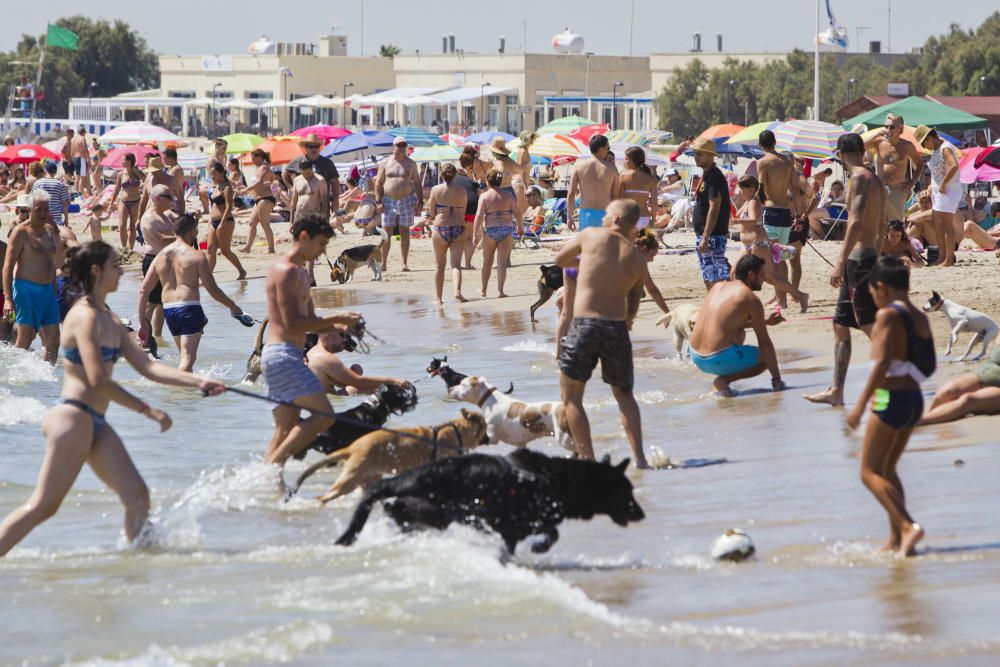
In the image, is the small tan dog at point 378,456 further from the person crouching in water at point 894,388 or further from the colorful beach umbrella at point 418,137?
the colorful beach umbrella at point 418,137

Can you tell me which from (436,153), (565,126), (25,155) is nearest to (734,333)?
(436,153)

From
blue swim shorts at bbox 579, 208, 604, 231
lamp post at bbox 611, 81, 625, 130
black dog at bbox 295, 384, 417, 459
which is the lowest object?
black dog at bbox 295, 384, 417, 459

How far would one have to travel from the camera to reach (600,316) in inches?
306

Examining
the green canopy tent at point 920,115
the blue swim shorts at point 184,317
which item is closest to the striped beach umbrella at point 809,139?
the green canopy tent at point 920,115

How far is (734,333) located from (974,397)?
236 cm

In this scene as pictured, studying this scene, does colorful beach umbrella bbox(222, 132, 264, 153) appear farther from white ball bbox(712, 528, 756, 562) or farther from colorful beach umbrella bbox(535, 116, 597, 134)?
white ball bbox(712, 528, 756, 562)

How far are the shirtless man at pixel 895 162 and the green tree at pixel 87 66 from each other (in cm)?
8934

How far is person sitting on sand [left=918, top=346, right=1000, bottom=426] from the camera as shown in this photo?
8047 mm

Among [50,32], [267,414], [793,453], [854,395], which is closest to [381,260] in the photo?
[267,414]

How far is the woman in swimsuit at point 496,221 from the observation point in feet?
52.3

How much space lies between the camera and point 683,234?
23.4 metres

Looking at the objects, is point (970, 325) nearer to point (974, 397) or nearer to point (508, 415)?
point (974, 397)

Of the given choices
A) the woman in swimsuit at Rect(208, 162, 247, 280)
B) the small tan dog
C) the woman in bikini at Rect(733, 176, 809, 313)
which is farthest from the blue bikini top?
the woman in swimsuit at Rect(208, 162, 247, 280)

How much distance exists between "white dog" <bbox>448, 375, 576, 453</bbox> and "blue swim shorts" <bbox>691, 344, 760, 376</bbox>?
2296 mm
